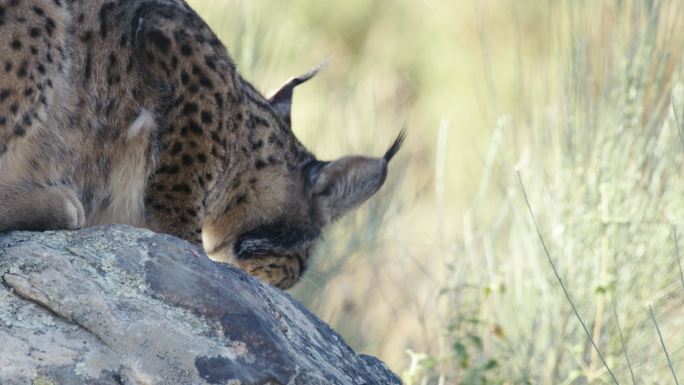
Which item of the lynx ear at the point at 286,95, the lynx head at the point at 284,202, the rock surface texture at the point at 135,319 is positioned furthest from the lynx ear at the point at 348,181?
the rock surface texture at the point at 135,319

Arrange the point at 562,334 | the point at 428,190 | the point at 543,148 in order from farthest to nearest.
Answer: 1. the point at 428,190
2. the point at 543,148
3. the point at 562,334

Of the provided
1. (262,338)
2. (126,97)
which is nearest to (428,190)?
(126,97)

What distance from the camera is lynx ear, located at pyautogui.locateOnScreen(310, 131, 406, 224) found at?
193 inches

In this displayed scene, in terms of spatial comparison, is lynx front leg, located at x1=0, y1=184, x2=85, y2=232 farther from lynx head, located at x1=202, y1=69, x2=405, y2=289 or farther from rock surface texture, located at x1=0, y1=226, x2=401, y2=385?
lynx head, located at x1=202, y1=69, x2=405, y2=289

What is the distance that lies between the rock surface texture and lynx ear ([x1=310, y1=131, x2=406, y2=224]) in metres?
1.52

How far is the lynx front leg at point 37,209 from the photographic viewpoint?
365 cm

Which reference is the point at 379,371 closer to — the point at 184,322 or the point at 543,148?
the point at 184,322

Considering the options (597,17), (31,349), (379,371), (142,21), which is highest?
(597,17)

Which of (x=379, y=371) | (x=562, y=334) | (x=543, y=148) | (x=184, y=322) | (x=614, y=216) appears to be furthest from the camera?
(x=543, y=148)

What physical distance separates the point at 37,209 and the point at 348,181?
1596 mm

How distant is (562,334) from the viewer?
5418mm

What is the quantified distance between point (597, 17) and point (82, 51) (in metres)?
2.80

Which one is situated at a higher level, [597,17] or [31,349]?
[597,17]

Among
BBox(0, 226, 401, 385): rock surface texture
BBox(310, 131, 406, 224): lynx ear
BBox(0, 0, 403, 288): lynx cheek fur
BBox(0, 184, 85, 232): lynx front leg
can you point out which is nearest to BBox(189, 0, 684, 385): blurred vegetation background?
BBox(310, 131, 406, 224): lynx ear
